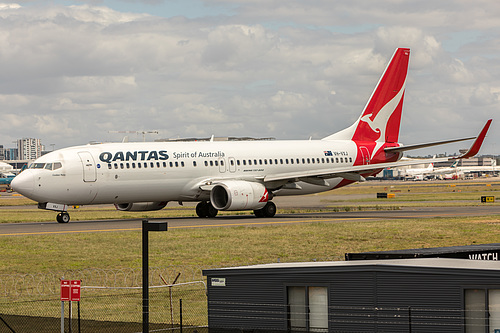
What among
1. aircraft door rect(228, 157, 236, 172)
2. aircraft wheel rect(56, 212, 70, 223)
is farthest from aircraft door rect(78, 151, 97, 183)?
aircraft door rect(228, 157, 236, 172)

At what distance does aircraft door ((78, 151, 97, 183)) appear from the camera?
159 feet

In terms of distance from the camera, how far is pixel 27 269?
32562 millimetres

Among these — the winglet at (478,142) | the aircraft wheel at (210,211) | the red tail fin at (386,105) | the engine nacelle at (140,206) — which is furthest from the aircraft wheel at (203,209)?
the winglet at (478,142)

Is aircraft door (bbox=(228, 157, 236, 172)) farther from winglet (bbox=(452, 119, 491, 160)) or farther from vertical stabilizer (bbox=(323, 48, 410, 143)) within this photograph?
winglet (bbox=(452, 119, 491, 160))

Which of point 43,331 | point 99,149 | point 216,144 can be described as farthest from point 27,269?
point 216,144

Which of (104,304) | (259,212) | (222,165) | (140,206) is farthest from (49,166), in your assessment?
(104,304)

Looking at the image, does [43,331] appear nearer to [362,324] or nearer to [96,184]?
[362,324]

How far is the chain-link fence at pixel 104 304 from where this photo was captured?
22.9 metres

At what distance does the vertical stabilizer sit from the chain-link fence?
3332 cm

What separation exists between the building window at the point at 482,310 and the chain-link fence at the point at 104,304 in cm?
734

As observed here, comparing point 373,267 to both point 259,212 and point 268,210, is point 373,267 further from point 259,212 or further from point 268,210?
point 259,212

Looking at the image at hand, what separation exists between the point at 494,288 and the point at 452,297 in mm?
921

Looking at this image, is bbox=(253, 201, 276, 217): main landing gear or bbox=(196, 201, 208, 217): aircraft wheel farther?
bbox=(196, 201, 208, 217): aircraft wheel

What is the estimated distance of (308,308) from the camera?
18.1 metres
